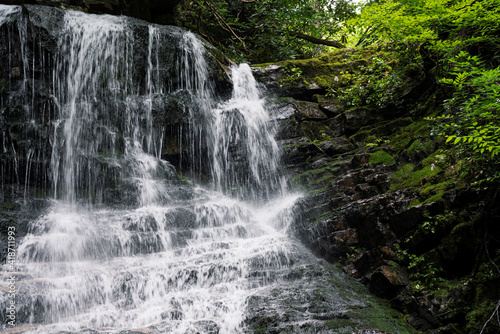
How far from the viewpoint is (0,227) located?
5789mm

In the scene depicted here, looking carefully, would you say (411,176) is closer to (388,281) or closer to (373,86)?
(388,281)

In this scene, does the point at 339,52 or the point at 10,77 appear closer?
the point at 10,77

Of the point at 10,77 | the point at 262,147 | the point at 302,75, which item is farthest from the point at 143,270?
the point at 302,75

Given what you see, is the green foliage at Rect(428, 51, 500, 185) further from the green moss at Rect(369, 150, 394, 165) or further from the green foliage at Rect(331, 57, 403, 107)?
the green foliage at Rect(331, 57, 403, 107)

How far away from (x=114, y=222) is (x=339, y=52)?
9747 millimetres

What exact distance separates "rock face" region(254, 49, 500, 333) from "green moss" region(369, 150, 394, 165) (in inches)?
0.9

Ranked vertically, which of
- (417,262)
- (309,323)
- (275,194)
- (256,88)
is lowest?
(309,323)

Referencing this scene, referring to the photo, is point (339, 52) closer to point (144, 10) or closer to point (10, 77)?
point (144, 10)

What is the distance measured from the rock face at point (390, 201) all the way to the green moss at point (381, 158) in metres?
0.02

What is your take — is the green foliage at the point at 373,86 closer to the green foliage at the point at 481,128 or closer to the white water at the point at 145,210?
the white water at the point at 145,210

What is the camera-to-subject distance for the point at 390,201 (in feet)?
19.5

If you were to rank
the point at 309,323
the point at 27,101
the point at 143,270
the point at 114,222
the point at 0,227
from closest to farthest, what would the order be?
the point at 309,323 → the point at 143,270 → the point at 0,227 → the point at 114,222 → the point at 27,101

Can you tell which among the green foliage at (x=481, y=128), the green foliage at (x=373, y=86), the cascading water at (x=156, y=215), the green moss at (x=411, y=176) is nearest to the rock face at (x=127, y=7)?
the cascading water at (x=156, y=215)

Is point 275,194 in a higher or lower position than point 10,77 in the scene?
lower
